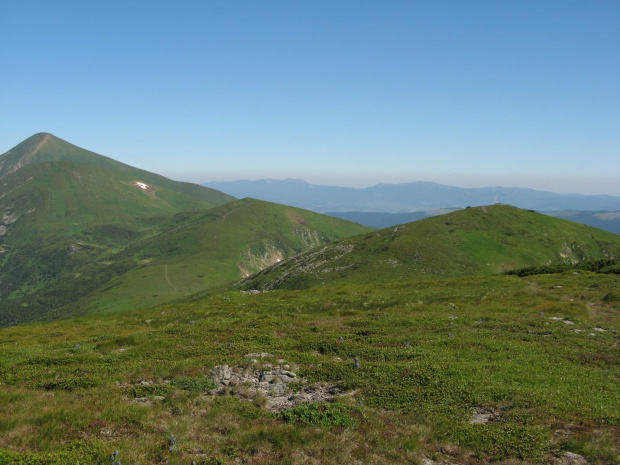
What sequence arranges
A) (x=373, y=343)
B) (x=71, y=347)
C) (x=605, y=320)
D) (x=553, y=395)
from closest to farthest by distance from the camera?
(x=553, y=395)
(x=373, y=343)
(x=71, y=347)
(x=605, y=320)

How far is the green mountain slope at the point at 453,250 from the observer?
109963 millimetres

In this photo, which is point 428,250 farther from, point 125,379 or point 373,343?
point 125,379

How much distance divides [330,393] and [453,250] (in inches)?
4541

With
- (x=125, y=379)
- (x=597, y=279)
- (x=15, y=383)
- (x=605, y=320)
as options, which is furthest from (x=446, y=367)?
(x=597, y=279)

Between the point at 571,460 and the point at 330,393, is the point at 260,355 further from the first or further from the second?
the point at 571,460

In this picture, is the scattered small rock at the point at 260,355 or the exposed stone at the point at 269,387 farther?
the scattered small rock at the point at 260,355

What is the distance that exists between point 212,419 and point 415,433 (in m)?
6.88

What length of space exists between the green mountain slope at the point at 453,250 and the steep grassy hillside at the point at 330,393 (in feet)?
263

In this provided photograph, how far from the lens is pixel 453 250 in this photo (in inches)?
4744

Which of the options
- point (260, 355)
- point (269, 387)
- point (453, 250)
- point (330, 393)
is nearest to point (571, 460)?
point (330, 393)

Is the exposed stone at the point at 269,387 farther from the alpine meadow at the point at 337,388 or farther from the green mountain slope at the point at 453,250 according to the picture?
the green mountain slope at the point at 453,250

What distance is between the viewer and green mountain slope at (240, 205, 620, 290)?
361 ft

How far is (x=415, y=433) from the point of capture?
11531 millimetres

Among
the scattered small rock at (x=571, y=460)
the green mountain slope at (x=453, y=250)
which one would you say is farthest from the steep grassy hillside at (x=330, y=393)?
the green mountain slope at (x=453, y=250)
